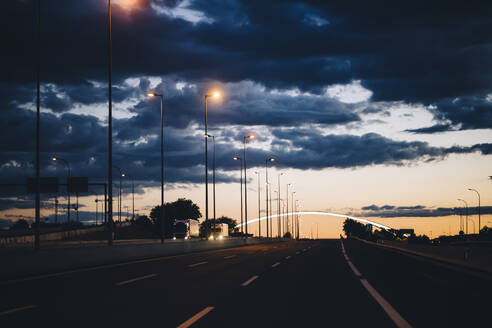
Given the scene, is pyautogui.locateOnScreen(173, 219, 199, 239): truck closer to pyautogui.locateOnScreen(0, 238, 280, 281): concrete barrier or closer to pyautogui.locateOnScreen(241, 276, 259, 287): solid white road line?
pyautogui.locateOnScreen(0, 238, 280, 281): concrete barrier

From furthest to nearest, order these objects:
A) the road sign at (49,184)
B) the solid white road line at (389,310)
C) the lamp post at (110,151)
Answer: the road sign at (49,184)
the lamp post at (110,151)
the solid white road line at (389,310)

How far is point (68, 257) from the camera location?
2080 cm

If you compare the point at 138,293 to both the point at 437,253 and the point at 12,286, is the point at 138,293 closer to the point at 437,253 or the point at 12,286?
the point at 12,286

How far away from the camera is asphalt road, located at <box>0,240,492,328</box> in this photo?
8867 mm

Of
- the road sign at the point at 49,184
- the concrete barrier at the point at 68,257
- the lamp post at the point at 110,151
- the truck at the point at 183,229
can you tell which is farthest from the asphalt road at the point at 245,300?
the truck at the point at 183,229

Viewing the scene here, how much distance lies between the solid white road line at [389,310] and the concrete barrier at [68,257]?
10.7 meters

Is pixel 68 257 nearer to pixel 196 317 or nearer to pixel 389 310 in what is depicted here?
pixel 196 317

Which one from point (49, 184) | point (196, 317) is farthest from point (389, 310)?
point (49, 184)

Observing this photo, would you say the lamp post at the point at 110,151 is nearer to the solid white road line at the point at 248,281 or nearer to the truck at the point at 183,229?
the solid white road line at the point at 248,281

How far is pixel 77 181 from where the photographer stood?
63531 mm

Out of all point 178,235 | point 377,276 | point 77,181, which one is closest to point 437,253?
point 377,276

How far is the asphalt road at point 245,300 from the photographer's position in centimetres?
887

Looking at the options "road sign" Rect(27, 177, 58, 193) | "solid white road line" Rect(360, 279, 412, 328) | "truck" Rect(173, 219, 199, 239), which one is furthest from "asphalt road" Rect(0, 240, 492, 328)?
"truck" Rect(173, 219, 199, 239)

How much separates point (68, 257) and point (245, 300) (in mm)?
11641
